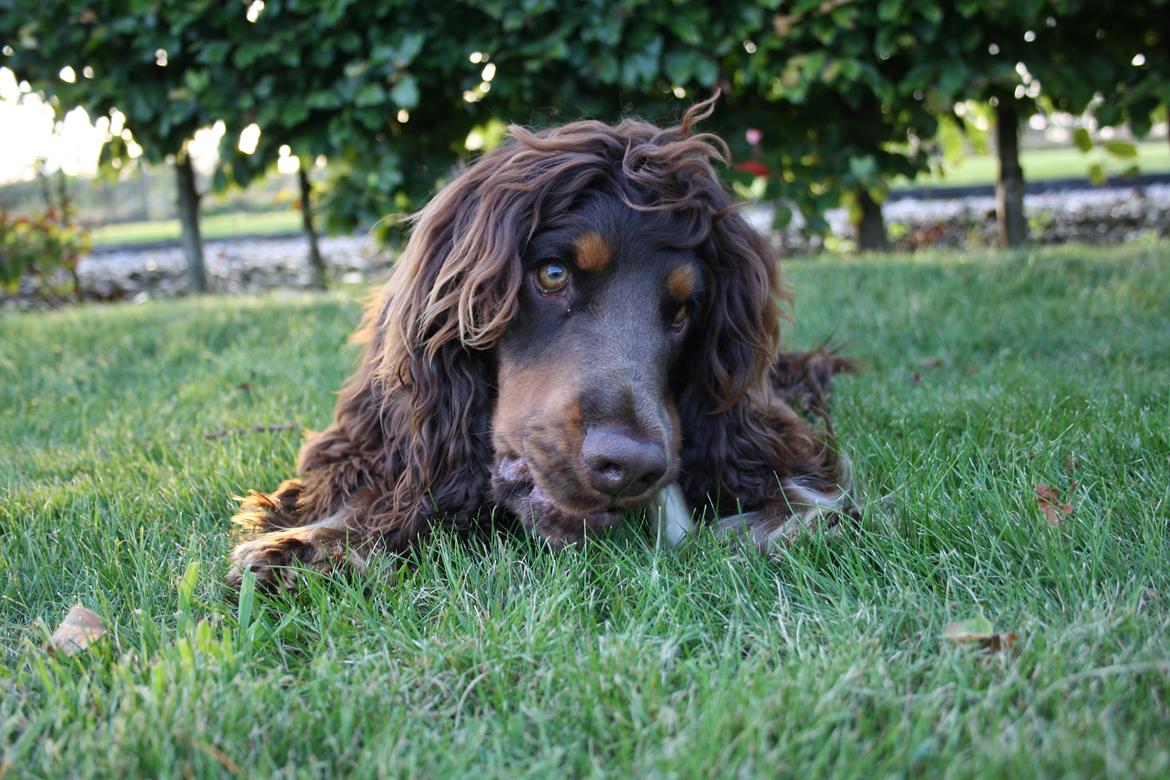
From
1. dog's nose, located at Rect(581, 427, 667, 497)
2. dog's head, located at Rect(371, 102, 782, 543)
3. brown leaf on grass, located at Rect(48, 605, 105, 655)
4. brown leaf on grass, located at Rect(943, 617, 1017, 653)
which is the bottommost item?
brown leaf on grass, located at Rect(943, 617, 1017, 653)

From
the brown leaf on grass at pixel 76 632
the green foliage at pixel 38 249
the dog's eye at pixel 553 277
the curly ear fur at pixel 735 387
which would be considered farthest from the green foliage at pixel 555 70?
the brown leaf on grass at pixel 76 632

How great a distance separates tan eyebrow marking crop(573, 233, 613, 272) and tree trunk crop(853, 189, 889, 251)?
5.91 meters

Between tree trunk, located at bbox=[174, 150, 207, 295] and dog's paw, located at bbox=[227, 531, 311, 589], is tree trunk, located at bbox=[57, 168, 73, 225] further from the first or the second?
dog's paw, located at bbox=[227, 531, 311, 589]

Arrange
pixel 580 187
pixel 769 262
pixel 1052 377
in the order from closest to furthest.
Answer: pixel 580 187
pixel 769 262
pixel 1052 377

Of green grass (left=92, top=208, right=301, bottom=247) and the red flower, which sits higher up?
green grass (left=92, top=208, right=301, bottom=247)

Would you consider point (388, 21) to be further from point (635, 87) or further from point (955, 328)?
point (955, 328)

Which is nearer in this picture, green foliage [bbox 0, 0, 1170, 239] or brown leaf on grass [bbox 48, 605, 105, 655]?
brown leaf on grass [bbox 48, 605, 105, 655]

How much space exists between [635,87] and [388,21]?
5.44 ft

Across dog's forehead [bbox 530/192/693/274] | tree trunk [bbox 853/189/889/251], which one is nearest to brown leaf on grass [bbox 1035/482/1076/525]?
dog's forehead [bbox 530/192/693/274]

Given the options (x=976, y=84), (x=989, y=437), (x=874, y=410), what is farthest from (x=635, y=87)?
(x=989, y=437)

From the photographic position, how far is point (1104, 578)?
2.16 meters

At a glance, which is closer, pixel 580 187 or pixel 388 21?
pixel 580 187

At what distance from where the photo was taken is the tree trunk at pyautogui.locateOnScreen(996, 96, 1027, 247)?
24.6 feet

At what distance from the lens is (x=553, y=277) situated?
2.70m
